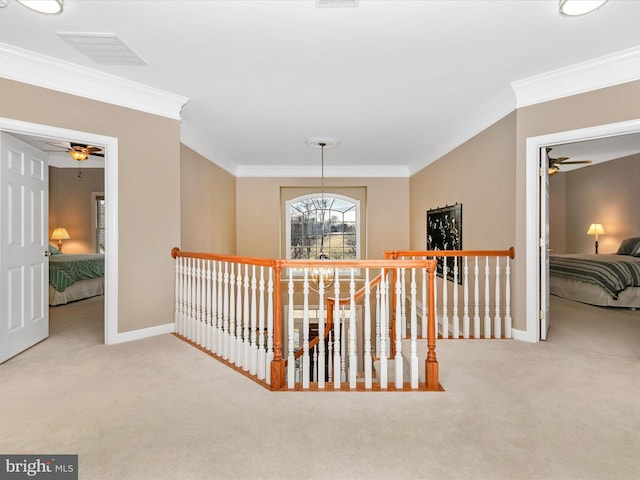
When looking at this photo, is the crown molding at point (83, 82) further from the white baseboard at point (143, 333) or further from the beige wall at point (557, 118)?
the beige wall at point (557, 118)

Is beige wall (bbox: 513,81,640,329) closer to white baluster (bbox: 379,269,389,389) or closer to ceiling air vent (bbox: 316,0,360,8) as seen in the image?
white baluster (bbox: 379,269,389,389)

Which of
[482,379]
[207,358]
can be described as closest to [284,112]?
[207,358]

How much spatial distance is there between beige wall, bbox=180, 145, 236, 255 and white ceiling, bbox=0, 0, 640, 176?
71 cm

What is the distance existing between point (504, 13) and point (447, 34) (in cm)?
37

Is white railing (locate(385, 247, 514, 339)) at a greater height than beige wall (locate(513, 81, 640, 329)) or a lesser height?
lesser

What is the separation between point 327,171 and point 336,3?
4973 millimetres

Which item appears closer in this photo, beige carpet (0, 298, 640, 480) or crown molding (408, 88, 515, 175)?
beige carpet (0, 298, 640, 480)

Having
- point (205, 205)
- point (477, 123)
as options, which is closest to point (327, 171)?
point (205, 205)

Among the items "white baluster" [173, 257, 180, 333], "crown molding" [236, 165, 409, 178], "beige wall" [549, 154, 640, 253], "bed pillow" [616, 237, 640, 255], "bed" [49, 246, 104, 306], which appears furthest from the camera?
"crown molding" [236, 165, 409, 178]

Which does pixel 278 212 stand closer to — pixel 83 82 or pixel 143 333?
pixel 143 333

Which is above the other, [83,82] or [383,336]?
[83,82]

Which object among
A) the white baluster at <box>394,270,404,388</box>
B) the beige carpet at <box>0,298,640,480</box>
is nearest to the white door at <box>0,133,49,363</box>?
the beige carpet at <box>0,298,640,480</box>

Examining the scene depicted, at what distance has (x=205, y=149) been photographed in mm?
5316

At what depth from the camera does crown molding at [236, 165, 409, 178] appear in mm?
7098
